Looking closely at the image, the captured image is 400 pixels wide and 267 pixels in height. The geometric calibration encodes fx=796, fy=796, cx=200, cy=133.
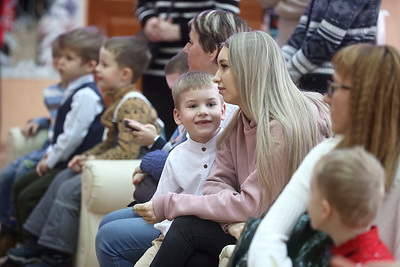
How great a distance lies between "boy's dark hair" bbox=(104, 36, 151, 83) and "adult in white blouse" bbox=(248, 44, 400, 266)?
1925 mm

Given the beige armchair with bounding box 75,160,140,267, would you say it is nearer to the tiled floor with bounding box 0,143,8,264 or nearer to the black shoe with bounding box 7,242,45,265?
the black shoe with bounding box 7,242,45,265

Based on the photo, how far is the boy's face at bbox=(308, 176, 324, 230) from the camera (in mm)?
1672

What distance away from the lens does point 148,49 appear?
12.8 ft

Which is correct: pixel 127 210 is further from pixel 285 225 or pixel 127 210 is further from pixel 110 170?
pixel 285 225

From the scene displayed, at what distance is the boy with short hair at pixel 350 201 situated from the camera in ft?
5.31

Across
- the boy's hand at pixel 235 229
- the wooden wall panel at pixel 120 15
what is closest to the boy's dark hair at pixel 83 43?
the boy's hand at pixel 235 229

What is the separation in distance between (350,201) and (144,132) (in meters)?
→ 1.58

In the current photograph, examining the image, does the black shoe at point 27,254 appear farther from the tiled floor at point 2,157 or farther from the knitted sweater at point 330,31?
the tiled floor at point 2,157

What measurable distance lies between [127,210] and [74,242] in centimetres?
79

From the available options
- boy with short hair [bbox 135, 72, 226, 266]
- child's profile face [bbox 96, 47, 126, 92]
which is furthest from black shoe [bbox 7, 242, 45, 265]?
boy with short hair [bbox 135, 72, 226, 266]

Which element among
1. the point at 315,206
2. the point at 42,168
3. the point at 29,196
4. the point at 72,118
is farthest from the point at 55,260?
the point at 315,206

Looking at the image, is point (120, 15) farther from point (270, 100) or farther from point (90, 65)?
point (270, 100)

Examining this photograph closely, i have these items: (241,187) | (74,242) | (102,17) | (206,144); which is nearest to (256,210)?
(241,187)

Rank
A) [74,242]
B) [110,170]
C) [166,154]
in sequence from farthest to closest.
A: [74,242], [110,170], [166,154]
